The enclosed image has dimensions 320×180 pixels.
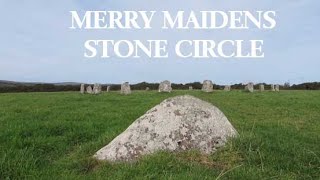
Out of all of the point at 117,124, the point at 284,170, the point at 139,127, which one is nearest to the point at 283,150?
the point at 284,170

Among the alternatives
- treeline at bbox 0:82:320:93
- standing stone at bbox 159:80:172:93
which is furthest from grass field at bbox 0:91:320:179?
treeline at bbox 0:82:320:93

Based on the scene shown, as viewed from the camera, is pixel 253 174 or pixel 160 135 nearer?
pixel 253 174

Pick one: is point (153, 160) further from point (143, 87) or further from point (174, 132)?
point (143, 87)

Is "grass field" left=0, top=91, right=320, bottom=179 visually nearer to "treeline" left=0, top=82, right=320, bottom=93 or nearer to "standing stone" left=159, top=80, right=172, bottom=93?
"standing stone" left=159, top=80, right=172, bottom=93

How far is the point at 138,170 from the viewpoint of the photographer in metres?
7.37

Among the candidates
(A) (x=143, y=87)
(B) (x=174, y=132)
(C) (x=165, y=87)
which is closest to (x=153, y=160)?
(B) (x=174, y=132)

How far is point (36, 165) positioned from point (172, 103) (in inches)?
120

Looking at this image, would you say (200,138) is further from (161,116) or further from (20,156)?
(20,156)

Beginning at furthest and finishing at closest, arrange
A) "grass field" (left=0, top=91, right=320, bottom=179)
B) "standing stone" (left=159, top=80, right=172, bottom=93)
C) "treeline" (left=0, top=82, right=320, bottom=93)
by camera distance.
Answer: "treeline" (left=0, top=82, right=320, bottom=93), "standing stone" (left=159, top=80, right=172, bottom=93), "grass field" (left=0, top=91, right=320, bottom=179)

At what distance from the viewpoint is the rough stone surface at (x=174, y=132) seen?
8633 millimetres

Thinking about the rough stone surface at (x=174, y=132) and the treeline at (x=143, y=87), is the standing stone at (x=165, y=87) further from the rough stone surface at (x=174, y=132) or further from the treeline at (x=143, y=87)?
the rough stone surface at (x=174, y=132)

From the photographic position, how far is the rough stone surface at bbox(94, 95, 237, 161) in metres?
8.63

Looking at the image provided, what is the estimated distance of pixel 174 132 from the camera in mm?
8906

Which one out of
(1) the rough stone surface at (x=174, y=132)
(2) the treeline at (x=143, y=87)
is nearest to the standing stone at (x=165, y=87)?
(2) the treeline at (x=143, y=87)
